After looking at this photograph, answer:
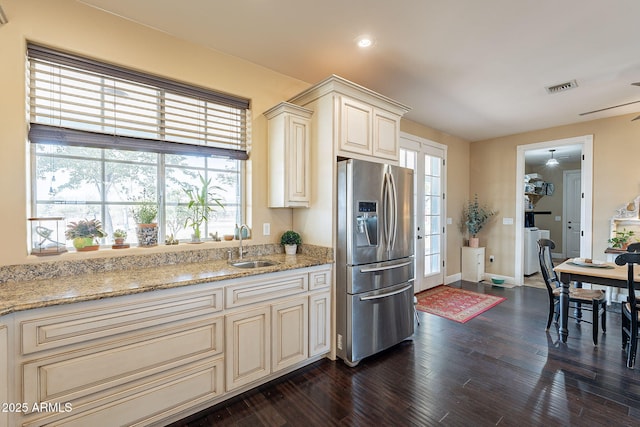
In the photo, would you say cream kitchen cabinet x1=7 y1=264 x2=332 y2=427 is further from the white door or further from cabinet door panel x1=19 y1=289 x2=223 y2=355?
the white door

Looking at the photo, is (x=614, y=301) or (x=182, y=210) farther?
(x=614, y=301)

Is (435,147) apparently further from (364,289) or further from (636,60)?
(364,289)

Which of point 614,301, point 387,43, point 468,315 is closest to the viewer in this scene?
point 387,43

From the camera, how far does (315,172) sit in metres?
2.83

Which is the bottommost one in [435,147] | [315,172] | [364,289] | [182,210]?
[364,289]

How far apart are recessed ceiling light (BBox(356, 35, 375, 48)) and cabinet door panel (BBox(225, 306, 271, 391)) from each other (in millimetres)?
2321

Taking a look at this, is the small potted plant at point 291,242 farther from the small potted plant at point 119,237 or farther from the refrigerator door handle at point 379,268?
the small potted plant at point 119,237

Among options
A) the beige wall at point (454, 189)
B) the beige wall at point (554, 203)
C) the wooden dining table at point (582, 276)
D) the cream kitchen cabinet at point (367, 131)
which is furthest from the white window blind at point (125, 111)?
the beige wall at point (554, 203)

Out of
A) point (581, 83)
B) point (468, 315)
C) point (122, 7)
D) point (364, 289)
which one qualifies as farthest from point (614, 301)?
point (122, 7)

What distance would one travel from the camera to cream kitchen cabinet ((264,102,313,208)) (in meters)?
2.72

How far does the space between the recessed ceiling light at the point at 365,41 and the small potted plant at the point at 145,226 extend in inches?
88.1

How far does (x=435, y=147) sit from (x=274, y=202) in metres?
3.43

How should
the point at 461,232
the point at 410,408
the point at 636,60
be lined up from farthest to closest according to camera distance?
the point at 461,232
the point at 636,60
the point at 410,408

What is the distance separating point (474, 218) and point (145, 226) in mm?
5414
